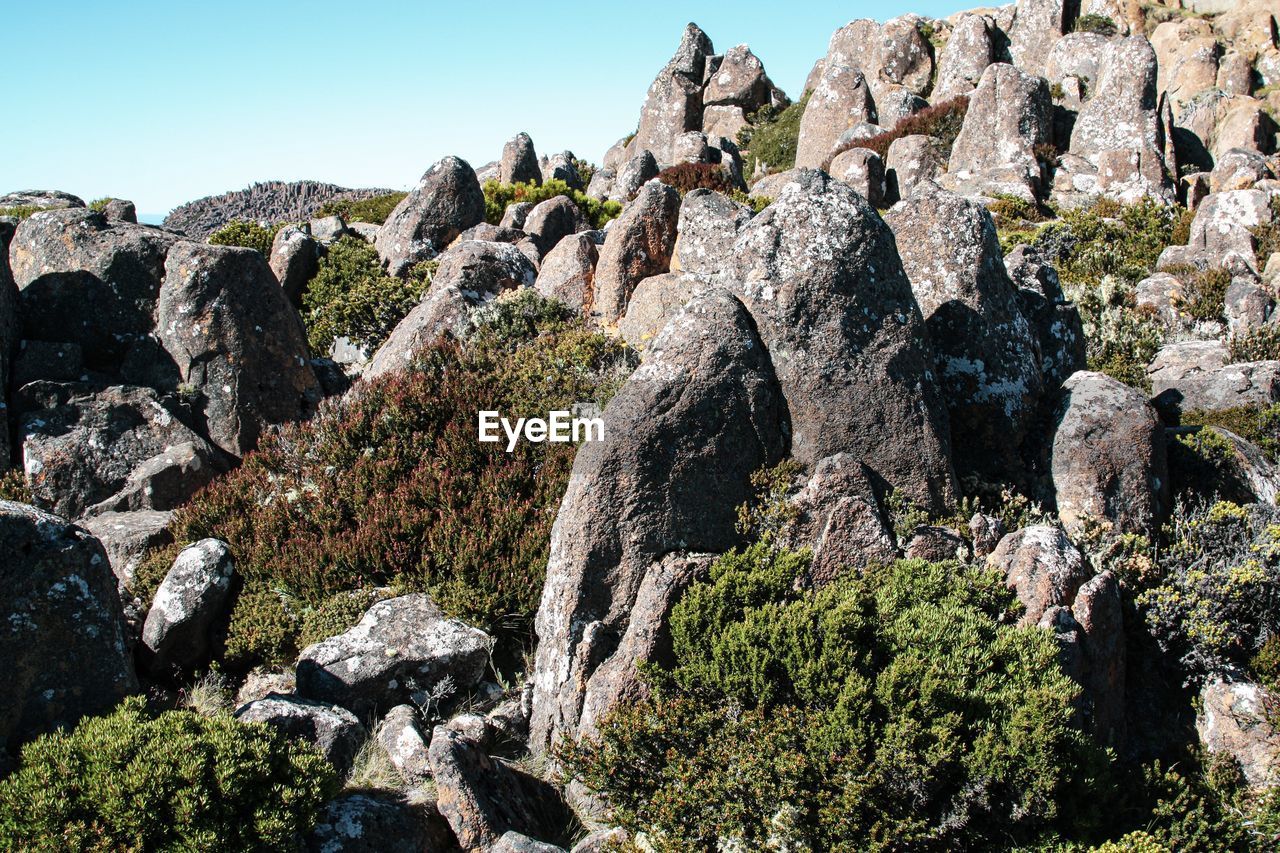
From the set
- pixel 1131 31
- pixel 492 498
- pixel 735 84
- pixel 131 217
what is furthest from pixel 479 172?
pixel 492 498

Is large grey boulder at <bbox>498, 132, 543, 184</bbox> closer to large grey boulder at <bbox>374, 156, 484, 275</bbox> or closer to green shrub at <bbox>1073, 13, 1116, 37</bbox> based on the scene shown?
large grey boulder at <bbox>374, 156, 484, 275</bbox>

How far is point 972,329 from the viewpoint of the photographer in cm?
862

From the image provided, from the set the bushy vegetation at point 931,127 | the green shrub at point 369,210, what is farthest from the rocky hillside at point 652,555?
the bushy vegetation at point 931,127

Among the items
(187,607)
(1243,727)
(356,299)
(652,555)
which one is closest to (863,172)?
(356,299)

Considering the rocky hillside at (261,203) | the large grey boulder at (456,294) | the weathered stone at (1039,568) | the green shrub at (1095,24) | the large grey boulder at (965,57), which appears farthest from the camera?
the green shrub at (1095,24)

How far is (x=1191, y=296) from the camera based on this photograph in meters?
15.1

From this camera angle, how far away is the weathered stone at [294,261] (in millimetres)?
16172

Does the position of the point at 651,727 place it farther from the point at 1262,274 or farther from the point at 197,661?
the point at 1262,274

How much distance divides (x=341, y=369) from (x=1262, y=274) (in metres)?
15.6

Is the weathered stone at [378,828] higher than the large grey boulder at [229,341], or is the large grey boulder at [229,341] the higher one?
the large grey boulder at [229,341]

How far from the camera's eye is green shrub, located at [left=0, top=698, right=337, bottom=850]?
16.4 feet

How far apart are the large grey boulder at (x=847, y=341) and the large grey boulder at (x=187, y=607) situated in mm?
5144

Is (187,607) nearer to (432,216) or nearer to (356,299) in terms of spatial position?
(356,299)

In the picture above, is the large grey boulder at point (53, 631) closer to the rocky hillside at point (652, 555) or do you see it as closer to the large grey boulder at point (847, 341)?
the rocky hillside at point (652, 555)
